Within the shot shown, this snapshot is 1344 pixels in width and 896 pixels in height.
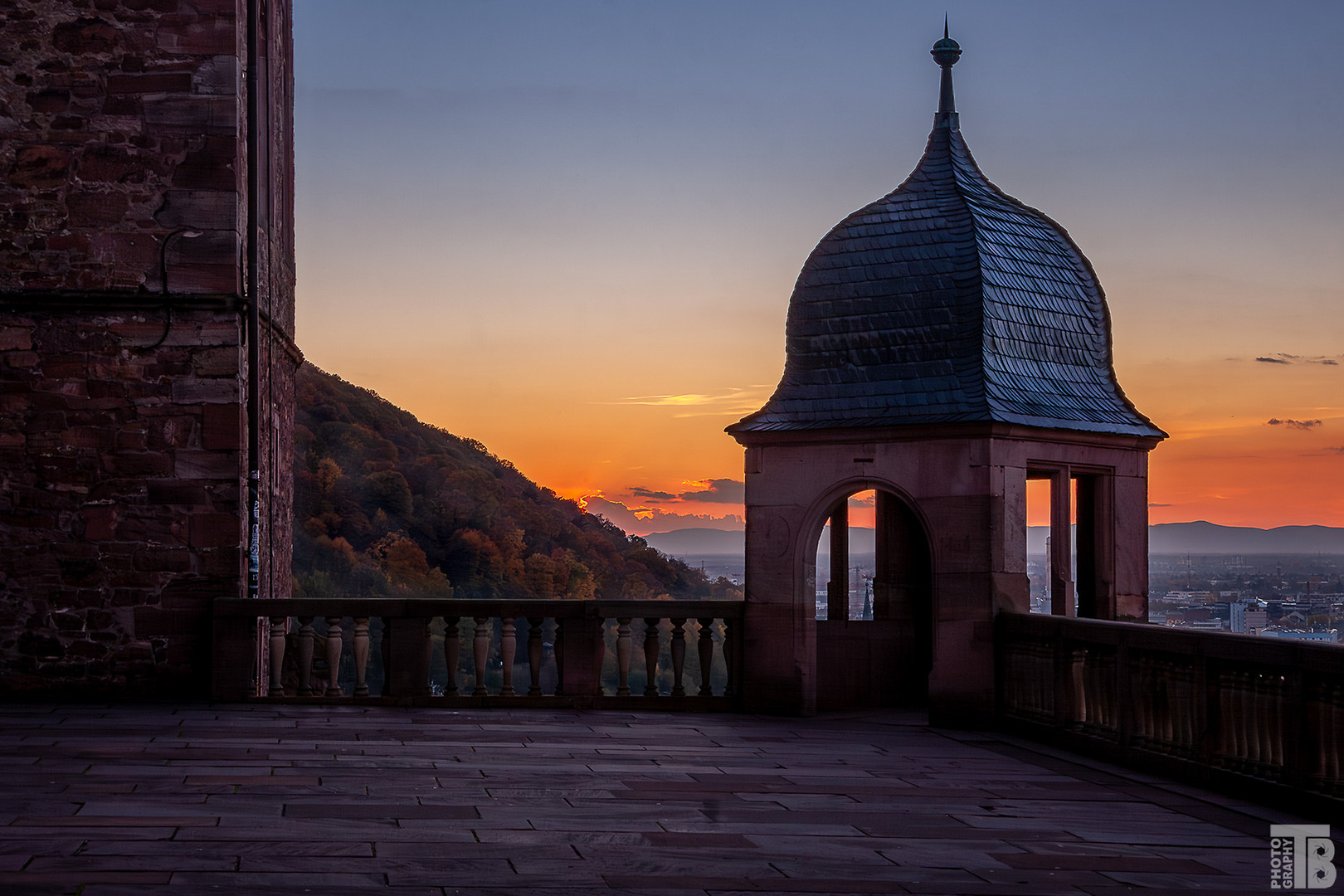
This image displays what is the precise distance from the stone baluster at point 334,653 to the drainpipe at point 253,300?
0.73 m

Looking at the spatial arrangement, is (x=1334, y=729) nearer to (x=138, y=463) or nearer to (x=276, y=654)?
(x=276, y=654)

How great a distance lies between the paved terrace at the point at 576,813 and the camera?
14.8 ft

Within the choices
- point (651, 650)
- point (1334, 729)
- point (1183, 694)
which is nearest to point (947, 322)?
point (651, 650)

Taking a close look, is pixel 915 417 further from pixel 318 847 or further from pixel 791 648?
pixel 318 847

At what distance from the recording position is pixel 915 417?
8930mm

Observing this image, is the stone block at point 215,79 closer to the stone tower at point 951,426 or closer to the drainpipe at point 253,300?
the drainpipe at point 253,300

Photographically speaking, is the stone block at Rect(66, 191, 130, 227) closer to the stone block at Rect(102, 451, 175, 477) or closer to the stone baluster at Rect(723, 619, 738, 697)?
the stone block at Rect(102, 451, 175, 477)

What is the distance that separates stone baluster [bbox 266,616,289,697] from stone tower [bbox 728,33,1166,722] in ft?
10.4

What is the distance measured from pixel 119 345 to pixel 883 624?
600 centimetres

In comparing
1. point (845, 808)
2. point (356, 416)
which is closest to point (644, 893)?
point (845, 808)

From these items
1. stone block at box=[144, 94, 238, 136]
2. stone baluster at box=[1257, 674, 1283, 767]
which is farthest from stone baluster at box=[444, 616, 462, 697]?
stone baluster at box=[1257, 674, 1283, 767]

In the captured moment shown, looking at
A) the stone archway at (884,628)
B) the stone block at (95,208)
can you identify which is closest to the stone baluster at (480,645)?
the stone archway at (884,628)

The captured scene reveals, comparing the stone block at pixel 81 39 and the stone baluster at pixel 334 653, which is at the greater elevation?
the stone block at pixel 81 39

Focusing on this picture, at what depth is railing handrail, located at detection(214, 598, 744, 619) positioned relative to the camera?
30.1 feet
